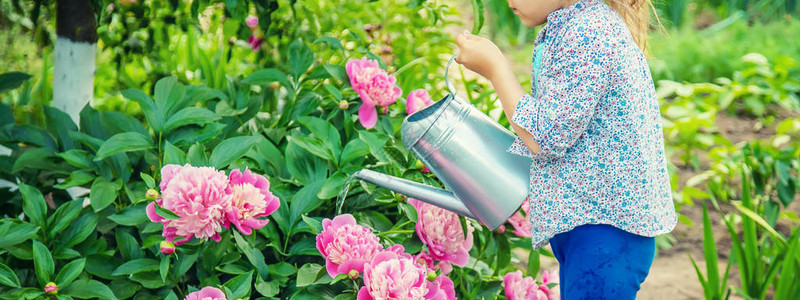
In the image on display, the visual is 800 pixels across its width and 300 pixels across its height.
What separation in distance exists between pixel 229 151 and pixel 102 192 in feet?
0.77

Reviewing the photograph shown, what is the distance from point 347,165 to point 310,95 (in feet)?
0.81

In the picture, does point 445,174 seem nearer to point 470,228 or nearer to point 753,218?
point 470,228

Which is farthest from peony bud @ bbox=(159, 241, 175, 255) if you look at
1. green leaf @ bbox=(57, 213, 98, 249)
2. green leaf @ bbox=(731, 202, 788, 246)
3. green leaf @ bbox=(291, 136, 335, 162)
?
green leaf @ bbox=(731, 202, 788, 246)

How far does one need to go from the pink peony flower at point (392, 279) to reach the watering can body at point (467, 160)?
13cm

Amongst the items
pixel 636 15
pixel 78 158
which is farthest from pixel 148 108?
pixel 636 15

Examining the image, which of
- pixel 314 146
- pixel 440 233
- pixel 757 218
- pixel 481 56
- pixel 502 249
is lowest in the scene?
pixel 757 218

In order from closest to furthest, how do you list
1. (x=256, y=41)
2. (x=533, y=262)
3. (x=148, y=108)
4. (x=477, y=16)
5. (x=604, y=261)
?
(x=604, y=261)
(x=477, y=16)
(x=148, y=108)
(x=533, y=262)
(x=256, y=41)

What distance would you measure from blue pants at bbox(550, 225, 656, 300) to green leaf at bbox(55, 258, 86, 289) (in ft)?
2.56

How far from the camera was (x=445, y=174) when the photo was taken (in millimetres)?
1230

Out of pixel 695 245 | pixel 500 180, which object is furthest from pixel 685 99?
pixel 500 180

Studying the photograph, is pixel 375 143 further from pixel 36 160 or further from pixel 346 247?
pixel 36 160

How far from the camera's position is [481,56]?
3.77 ft

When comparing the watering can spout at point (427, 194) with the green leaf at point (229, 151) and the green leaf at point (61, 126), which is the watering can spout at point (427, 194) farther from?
the green leaf at point (61, 126)

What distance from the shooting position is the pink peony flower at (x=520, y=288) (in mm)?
1489
